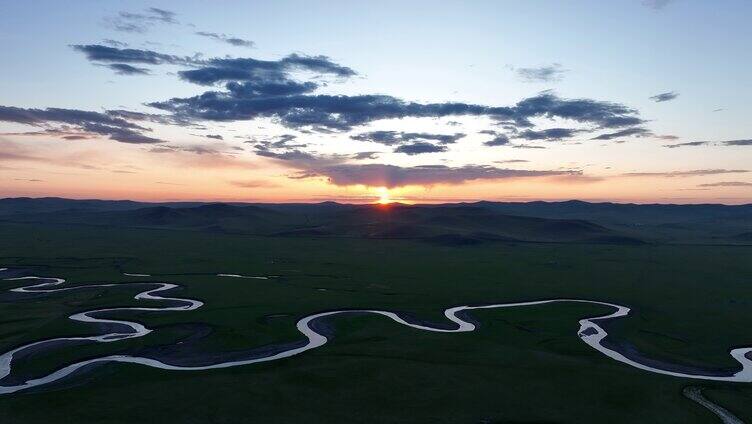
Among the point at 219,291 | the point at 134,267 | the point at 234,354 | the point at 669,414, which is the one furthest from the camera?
the point at 134,267

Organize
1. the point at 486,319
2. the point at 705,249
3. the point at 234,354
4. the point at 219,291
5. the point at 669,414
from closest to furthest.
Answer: the point at 669,414 → the point at 234,354 → the point at 486,319 → the point at 219,291 → the point at 705,249

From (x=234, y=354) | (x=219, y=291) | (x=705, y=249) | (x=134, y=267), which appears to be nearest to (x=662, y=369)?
(x=234, y=354)

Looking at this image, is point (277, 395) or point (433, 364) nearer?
point (277, 395)

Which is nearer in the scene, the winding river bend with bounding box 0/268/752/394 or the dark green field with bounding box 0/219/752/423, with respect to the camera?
the dark green field with bounding box 0/219/752/423

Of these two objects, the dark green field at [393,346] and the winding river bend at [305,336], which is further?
the winding river bend at [305,336]

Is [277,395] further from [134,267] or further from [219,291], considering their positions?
[134,267]

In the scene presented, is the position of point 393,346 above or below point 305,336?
above

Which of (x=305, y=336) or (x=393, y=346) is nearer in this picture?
(x=393, y=346)
